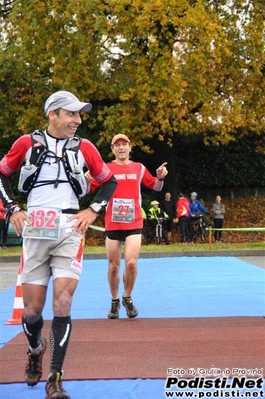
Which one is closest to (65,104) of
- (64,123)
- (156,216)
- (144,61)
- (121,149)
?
(64,123)

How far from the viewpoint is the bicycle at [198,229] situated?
3078 centimetres

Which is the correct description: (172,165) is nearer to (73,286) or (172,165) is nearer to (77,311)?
(77,311)

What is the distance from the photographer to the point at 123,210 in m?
10.5

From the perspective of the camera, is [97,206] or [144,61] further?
[144,61]

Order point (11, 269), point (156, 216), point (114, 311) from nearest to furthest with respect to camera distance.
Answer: point (114, 311) → point (11, 269) → point (156, 216)

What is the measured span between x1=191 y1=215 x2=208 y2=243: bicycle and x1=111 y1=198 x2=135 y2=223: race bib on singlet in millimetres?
20071

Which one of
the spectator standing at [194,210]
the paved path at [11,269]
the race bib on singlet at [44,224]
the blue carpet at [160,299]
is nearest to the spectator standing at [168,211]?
the spectator standing at [194,210]

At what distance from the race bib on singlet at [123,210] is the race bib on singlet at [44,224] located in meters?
4.24

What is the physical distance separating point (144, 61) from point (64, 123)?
23385 millimetres

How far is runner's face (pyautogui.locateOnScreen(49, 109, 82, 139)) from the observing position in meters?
6.32

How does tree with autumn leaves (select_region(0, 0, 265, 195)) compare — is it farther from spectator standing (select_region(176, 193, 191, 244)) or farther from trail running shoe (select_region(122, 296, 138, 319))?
trail running shoe (select_region(122, 296, 138, 319))

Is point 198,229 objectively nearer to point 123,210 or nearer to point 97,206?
point 123,210

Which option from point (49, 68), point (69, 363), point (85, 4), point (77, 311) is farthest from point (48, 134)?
point (49, 68)

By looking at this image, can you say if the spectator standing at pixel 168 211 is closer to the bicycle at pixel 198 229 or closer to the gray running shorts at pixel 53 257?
the bicycle at pixel 198 229
